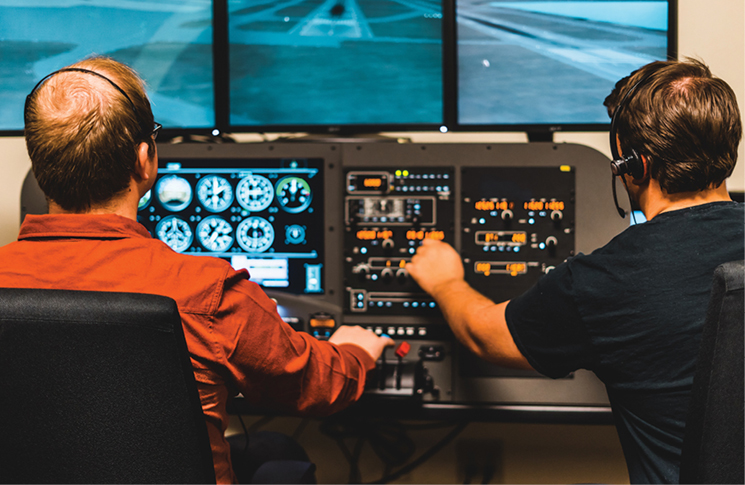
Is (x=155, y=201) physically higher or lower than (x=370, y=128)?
lower

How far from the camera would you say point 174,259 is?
0.84 m

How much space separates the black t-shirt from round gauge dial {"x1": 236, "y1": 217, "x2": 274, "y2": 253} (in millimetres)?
833

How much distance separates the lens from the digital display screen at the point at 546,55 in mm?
1549

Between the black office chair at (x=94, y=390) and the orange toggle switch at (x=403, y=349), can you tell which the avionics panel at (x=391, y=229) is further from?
the black office chair at (x=94, y=390)

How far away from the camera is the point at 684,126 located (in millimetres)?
992

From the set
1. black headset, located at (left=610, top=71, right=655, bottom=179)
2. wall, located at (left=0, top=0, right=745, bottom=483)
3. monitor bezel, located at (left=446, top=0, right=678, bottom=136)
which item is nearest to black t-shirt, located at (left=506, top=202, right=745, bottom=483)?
black headset, located at (left=610, top=71, right=655, bottom=179)

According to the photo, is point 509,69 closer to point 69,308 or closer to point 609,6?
point 609,6

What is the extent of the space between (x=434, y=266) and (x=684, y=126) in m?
0.69

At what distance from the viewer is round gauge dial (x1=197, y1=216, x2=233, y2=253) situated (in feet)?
5.07

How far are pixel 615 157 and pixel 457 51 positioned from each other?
2.23ft

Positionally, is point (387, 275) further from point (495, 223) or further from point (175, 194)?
point (175, 194)

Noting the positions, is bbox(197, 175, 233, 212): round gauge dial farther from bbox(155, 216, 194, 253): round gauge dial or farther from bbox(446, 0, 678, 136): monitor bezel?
bbox(446, 0, 678, 136): monitor bezel

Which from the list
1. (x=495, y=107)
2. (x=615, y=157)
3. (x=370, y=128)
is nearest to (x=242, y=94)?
(x=370, y=128)

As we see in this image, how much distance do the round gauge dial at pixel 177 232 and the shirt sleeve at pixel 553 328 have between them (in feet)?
3.24
